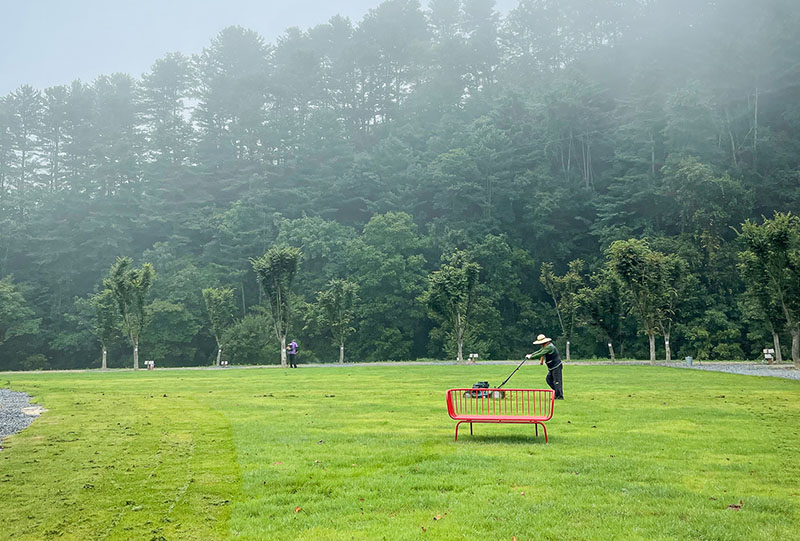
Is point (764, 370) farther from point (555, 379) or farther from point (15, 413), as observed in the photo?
point (15, 413)

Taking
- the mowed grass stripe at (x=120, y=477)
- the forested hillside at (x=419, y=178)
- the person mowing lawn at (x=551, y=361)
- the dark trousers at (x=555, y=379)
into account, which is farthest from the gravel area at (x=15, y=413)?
the forested hillside at (x=419, y=178)

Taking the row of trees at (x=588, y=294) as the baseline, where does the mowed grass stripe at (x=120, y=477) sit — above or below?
below

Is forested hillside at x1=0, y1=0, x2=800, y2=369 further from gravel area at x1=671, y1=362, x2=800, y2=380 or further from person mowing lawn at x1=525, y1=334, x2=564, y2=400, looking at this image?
person mowing lawn at x1=525, y1=334, x2=564, y2=400

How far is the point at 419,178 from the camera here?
64.6 metres

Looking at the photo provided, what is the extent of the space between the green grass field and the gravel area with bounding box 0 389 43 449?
0.61m

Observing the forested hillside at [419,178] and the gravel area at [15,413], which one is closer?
the gravel area at [15,413]

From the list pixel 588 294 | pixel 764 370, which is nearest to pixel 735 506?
pixel 764 370

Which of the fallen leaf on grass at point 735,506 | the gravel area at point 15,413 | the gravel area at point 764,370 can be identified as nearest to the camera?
the fallen leaf on grass at point 735,506

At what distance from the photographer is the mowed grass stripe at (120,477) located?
6.28 m

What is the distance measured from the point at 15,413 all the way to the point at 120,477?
9.35 metres

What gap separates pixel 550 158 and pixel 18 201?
5913 cm

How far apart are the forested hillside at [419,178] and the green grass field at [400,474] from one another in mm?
28529

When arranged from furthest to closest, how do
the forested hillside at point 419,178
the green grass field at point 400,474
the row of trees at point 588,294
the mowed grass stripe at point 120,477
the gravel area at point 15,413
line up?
the forested hillside at point 419,178 → the row of trees at point 588,294 → the gravel area at point 15,413 → the mowed grass stripe at point 120,477 → the green grass field at point 400,474

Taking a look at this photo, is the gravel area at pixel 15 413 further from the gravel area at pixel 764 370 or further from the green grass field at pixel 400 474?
the gravel area at pixel 764 370
